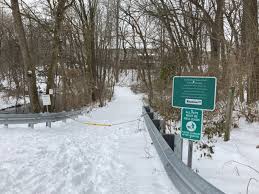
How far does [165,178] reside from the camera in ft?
21.6

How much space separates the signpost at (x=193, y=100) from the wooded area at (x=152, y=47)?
380cm

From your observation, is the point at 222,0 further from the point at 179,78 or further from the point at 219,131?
the point at 179,78

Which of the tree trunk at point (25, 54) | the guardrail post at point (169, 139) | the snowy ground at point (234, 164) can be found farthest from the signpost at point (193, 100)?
the tree trunk at point (25, 54)

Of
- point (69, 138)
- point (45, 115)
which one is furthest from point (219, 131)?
point (45, 115)

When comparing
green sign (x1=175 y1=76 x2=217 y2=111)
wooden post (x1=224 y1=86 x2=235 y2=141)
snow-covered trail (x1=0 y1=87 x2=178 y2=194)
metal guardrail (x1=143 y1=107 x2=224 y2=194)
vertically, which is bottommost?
snow-covered trail (x1=0 y1=87 x2=178 y2=194)

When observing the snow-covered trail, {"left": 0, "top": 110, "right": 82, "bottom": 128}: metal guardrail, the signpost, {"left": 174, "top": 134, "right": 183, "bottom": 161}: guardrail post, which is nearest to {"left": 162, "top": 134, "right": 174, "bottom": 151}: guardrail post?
the snow-covered trail

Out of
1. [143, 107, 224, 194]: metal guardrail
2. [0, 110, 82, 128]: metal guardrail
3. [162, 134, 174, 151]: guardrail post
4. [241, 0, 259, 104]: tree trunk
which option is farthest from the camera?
[0, 110, 82, 128]: metal guardrail

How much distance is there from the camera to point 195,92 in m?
6.11

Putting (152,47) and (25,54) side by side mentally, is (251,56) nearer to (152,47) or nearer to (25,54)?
(25,54)

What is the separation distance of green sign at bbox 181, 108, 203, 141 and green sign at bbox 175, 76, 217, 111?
0.37 ft

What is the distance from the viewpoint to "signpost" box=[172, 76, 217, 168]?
231 inches

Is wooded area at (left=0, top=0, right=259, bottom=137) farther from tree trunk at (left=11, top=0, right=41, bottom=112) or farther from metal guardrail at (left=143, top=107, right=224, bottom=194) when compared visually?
metal guardrail at (left=143, top=107, right=224, bottom=194)

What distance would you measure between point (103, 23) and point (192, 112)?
1382 inches

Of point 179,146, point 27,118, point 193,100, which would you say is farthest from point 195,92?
point 27,118
